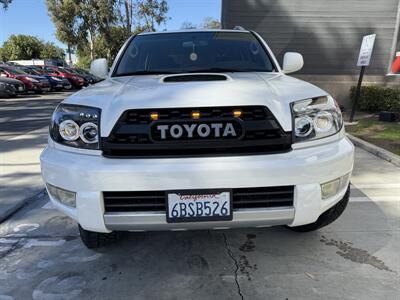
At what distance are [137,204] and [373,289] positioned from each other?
1672 millimetres

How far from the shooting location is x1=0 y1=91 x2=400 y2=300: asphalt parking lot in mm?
2768

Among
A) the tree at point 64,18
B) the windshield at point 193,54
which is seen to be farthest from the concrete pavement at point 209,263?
the tree at point 64,18

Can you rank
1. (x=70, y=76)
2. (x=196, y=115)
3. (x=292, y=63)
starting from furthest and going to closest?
(x=70, y=76) < (x=292, y=63) < (x=196, y=115)

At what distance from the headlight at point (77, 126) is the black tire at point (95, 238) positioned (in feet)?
2.54

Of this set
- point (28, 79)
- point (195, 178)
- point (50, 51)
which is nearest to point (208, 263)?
point (195, 178)

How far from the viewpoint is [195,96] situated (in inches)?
103

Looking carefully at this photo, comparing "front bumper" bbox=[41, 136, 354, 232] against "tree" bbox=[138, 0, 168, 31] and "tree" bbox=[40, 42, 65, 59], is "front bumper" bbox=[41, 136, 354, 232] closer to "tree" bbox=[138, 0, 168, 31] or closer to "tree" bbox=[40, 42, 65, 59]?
Answer: "tree" bbox=[138, 0, 168, 31]

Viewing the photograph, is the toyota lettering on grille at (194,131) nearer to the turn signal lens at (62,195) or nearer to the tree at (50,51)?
the turn signal lens at (62,195)

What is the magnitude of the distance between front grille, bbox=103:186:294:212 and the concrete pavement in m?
0.62

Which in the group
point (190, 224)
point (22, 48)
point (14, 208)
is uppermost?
point (190, 224)

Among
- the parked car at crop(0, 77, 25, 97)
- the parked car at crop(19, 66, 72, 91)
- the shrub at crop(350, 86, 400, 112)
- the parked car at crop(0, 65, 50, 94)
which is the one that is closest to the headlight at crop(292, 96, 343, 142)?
the shrub at crop(350, 86, 400, 112)

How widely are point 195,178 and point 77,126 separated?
2.93 ft

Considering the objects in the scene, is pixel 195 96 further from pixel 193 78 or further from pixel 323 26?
pixel 323 26

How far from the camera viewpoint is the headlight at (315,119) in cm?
268
